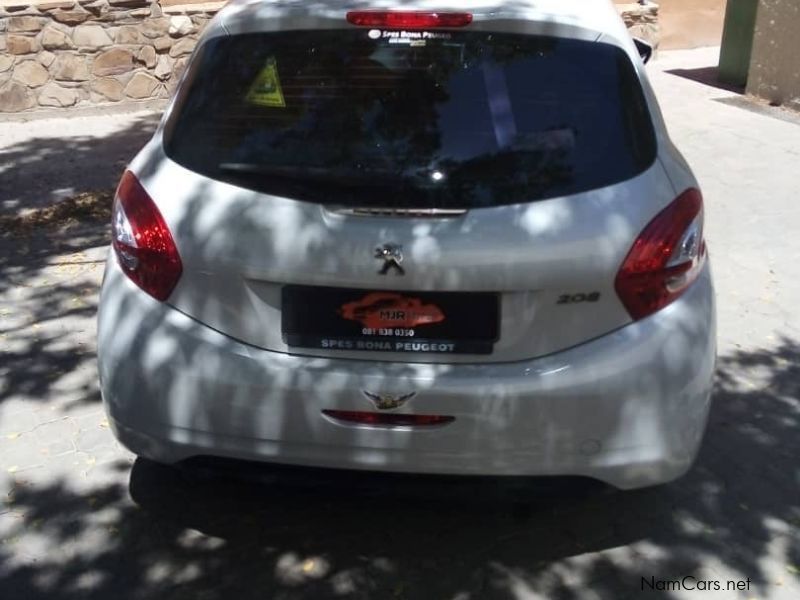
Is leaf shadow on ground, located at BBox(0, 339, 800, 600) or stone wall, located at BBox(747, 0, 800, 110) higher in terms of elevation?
leaf shadow on ground, located at BBox(0, 339, 800, 600)

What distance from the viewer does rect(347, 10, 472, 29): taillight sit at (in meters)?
3.43

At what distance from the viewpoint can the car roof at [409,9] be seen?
3.47 meters

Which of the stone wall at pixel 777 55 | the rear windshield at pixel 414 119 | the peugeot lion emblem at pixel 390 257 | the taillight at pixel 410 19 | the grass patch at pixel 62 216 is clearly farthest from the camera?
the stone wall at pixel 777 55

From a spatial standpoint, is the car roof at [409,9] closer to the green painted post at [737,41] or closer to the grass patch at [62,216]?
the grass patch at [62,216]

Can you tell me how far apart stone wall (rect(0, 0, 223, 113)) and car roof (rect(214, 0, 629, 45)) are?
6.93m

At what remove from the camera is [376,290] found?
3.15 m

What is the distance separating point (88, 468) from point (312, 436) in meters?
1.38

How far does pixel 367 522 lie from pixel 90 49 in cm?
759

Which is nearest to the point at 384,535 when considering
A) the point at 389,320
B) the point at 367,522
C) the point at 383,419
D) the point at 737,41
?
the point at 367,522

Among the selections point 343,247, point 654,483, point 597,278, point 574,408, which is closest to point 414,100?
point 343,247

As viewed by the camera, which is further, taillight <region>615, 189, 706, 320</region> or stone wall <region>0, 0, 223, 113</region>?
stone wall <region>0, 0, 223, 113</region>

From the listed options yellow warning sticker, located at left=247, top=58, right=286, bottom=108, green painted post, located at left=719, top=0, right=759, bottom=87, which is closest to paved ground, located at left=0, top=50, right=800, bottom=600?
yellow warning sticker, located at left=247, top=58, right=286, bottom=108

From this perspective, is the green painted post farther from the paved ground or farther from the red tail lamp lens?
the red tail lamp lens

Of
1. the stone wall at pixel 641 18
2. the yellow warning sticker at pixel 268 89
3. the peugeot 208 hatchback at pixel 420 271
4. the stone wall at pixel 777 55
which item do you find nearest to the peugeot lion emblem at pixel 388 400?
the peugeot 208 hatchback at pixel 420 271
